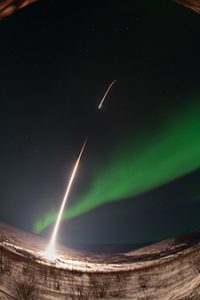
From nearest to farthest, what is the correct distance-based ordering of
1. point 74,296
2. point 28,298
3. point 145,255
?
1. point 28,298
2. point 74,296
3. point 145,255

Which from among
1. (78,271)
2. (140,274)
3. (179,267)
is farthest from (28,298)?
(179,267)

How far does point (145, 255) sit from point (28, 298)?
186 cm

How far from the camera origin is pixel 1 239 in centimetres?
425

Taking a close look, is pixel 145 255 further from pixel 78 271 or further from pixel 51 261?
pixel 51 261

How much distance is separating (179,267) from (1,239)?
260 centimetres

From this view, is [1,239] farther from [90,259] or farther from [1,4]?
[1,4]

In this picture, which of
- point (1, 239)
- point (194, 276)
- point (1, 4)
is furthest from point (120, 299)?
point (1, 4)

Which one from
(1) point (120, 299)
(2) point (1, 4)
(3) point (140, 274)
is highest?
(2) point (1, 4)

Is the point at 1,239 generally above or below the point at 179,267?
above

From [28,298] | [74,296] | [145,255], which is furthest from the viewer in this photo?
[145,255]

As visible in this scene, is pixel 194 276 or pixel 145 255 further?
pixel 145 255

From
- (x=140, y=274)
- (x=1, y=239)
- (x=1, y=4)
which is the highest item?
(x=1, y=4)

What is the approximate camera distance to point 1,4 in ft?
13.3

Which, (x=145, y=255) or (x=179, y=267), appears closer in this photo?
(x=179, y=267)
